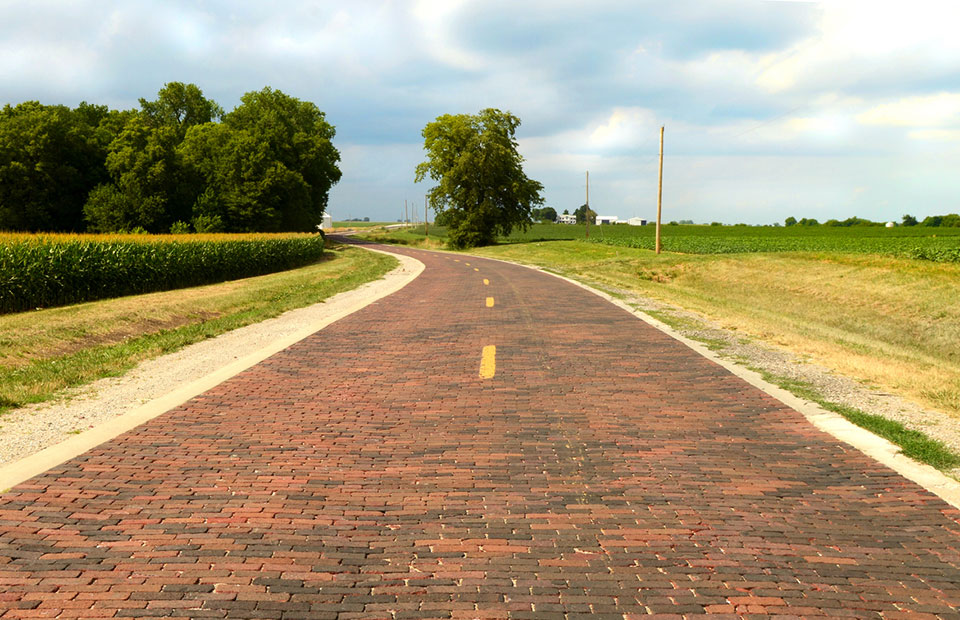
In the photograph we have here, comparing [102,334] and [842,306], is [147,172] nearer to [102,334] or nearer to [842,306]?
[102,334]

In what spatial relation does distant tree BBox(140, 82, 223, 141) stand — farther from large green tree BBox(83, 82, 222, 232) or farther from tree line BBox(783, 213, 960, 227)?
tree line BBox(783, 213, 960, 227)

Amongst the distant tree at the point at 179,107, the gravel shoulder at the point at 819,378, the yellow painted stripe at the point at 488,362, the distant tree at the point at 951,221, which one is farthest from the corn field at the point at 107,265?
the distant tree at the point at 951,221

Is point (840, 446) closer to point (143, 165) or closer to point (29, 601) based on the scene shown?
point (29, 601)

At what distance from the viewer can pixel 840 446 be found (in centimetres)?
550

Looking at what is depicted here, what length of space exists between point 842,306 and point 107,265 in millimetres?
27204

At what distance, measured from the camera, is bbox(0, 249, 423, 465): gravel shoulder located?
5.71 metres

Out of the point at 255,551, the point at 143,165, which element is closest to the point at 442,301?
the point at 255,551

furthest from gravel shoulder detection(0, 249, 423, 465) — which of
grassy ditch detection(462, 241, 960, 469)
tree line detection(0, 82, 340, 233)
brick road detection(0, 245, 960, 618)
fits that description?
tree line detection(0, 82, 340, 233)

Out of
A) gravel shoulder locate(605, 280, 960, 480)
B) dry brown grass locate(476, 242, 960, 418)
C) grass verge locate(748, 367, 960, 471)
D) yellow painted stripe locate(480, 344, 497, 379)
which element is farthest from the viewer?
dry brown grass locate(476, 242, 960, 418)

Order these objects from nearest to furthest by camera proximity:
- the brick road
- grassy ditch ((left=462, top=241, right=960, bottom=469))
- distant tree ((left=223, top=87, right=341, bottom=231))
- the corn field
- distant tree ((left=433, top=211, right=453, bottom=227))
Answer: the brick road → grassy ditch ((left=462, top=241, right=960, bottom=469)) → the corn field → distant tree ((left=223, top=87, right=341, bottom=231)) → distant tree ((left=433, top=211, right=453, bottom=227))

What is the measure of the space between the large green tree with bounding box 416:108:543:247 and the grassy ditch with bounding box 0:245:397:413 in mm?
50161

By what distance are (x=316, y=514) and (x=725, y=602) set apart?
7.71 feet

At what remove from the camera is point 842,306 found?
26250mm

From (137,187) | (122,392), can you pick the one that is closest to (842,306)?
(122,392)
